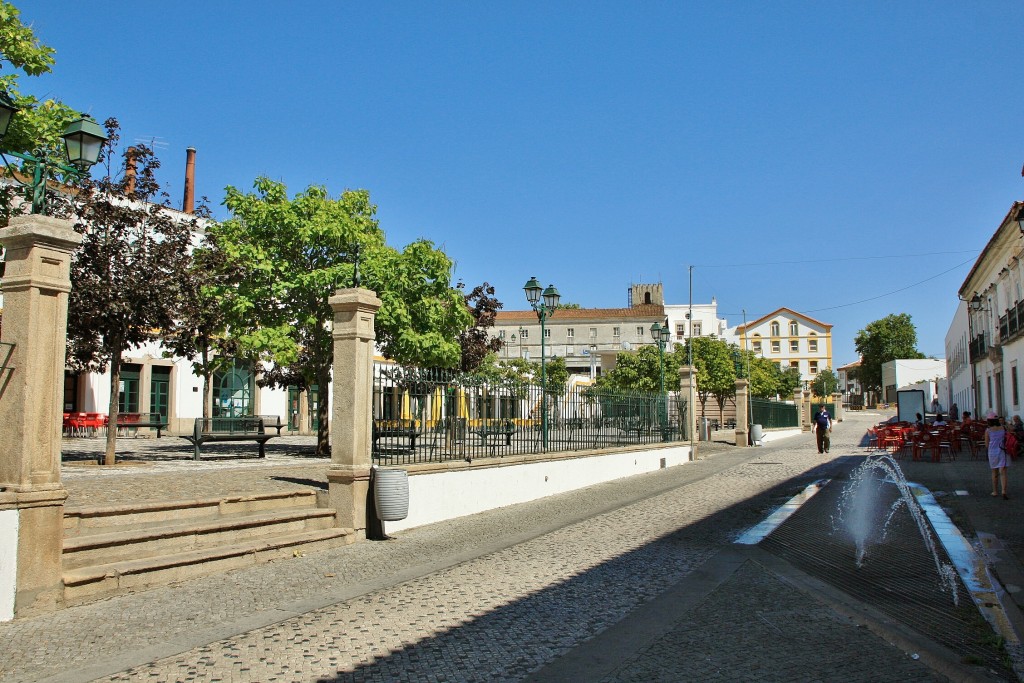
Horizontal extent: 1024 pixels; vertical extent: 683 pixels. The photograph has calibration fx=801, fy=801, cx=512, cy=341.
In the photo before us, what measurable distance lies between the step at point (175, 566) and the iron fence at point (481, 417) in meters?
2.11

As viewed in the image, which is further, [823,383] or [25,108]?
[823,383]

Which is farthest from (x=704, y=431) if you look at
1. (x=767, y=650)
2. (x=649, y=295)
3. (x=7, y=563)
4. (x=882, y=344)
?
(x=882, y=344)

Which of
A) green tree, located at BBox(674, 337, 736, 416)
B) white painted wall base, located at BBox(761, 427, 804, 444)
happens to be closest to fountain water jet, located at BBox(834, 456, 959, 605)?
white painted wall base, located at BBox(761, 427, 804, 444)

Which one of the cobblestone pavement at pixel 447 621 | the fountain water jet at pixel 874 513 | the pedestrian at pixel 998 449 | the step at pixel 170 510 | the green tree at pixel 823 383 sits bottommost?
the cobblestone pavement at pixel 447 621

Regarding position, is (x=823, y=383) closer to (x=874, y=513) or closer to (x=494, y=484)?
(x=874, y=513)

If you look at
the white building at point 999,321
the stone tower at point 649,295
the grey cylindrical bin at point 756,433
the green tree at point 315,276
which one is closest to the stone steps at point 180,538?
the green tree at point 315,276

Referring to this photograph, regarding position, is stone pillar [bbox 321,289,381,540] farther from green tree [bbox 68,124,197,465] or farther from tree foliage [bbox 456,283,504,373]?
tree foliage [bbox 456,283,504,373]

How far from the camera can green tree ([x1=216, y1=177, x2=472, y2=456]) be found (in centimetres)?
1647

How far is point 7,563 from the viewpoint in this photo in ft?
20.3

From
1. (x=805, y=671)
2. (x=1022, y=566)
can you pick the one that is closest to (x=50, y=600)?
(x=805, y=671)

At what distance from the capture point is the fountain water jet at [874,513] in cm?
847

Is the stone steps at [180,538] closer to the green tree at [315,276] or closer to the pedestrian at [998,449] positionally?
the green tree at [315,276]

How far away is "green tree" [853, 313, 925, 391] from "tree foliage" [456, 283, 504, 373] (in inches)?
3444

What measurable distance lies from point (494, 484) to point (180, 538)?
613 centimetres
